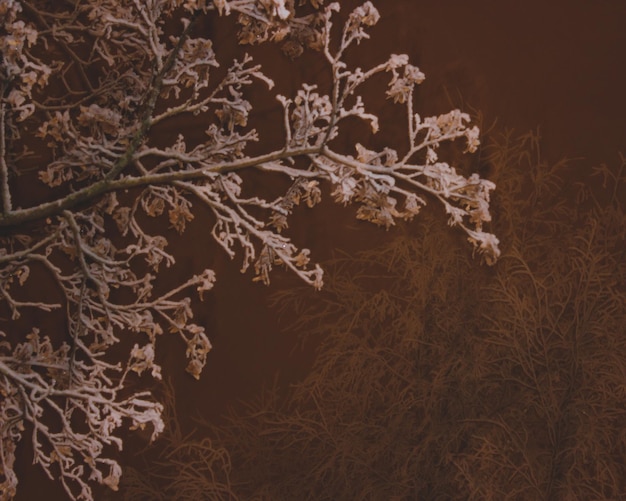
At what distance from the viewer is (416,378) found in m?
3.47

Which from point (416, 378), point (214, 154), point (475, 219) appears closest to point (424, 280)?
point (416, 378)

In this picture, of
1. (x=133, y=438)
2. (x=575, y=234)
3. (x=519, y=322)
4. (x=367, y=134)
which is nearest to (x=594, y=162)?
(x=575, y=234)

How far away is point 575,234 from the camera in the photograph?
3.35 meters

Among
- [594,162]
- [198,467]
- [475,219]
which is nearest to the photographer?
[475,219]

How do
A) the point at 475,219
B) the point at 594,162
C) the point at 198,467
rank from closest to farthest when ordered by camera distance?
the point at 475,219 < the point at 594,162 < the point at 198,467

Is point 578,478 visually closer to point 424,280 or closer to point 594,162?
point 424,280

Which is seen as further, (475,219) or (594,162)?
(594,162)

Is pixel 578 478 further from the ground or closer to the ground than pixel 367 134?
closer to the ground

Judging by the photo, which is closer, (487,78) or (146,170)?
(146,170)

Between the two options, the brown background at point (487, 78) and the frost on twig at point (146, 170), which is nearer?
the frost on twig at point (146, 170)

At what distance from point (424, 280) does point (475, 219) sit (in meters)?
0.92

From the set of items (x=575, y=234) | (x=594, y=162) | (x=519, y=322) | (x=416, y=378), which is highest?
(x=594, y=162)

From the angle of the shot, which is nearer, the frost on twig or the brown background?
the frost on twig

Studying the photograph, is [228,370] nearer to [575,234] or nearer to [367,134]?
[367,134]
